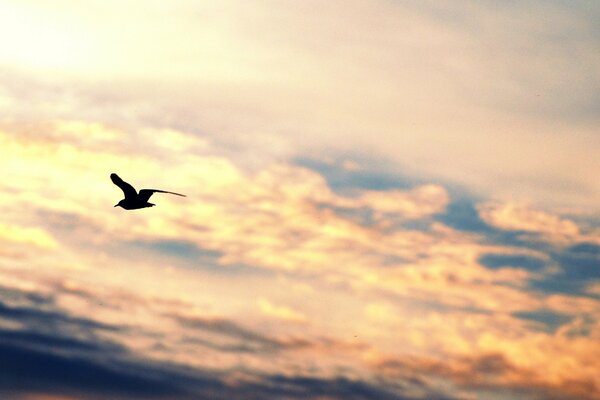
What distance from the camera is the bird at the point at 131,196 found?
84375mm

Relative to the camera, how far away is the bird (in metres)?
84.4

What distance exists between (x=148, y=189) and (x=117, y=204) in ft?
13.2

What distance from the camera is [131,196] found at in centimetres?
8512

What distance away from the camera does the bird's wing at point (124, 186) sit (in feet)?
277

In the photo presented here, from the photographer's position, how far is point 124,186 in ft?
279

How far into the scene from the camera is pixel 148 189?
83688 mm

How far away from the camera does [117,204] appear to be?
85500 millimetres

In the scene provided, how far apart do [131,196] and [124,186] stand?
116 centimetres

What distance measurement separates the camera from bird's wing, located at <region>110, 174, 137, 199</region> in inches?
3327
